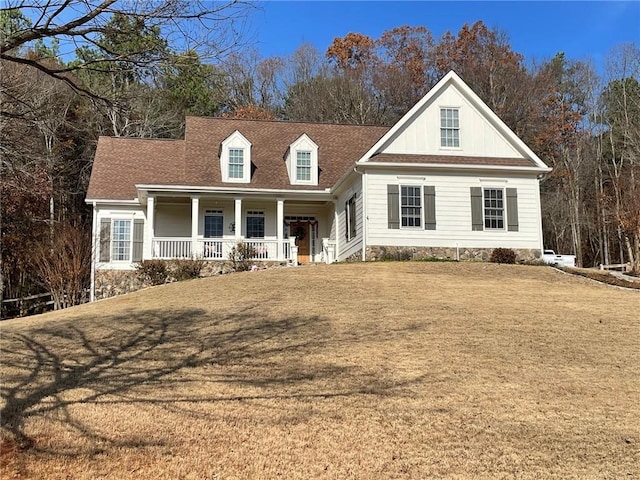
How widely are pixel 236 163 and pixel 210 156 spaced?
169 cm

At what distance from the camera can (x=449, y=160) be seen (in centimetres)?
2050

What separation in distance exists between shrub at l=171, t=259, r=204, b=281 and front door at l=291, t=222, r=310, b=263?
17.5 feet

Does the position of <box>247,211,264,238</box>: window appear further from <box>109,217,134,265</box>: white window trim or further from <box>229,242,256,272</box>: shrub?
<box>109,217,134,265</box>: white window trim

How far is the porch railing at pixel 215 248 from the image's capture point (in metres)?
20.6

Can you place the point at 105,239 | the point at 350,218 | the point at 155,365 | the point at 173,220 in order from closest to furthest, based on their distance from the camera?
1. the point at 155,365
2. the point at 350,218
3. the point at 105,239
4. the point at 173,220

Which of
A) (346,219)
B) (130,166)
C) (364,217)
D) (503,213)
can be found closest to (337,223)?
(346,219)

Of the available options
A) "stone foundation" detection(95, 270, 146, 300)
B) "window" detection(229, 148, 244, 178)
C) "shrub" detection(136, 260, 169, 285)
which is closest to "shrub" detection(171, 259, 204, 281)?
"shrub" detection(136, 260, 169, 285)

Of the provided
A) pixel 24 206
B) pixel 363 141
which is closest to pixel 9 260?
pixel 24 206

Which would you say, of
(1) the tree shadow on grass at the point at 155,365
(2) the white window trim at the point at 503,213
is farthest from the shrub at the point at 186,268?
(2) the white window trim at the point at 503,213

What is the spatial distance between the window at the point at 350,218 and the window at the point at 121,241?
26.9ft

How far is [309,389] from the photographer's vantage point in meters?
7.27

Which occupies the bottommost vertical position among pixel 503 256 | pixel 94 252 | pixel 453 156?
pixel 503 256

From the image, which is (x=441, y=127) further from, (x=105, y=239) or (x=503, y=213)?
(x=105, y=239)

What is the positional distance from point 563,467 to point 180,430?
360cm
